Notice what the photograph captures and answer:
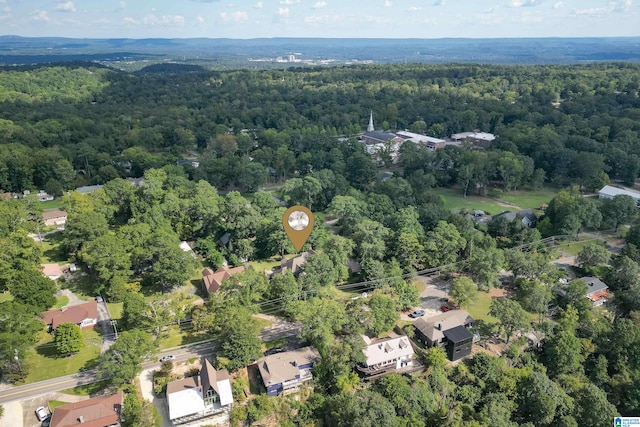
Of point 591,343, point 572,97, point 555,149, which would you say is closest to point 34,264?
point 591,343

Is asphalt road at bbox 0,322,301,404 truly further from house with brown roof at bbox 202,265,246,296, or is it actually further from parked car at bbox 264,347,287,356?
house with brown roof at bbox 202,265,246,296

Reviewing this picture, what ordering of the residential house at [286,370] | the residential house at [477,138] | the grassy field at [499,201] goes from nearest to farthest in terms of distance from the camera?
the residential house at [286,370] → the grassy field at [499,201] → the residential house at [477,138]

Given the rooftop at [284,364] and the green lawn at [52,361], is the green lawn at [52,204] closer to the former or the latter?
the green lawn at [52,361]

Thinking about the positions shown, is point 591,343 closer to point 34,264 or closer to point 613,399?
point 613,399

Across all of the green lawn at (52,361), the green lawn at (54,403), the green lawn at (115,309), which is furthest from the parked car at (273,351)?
the green lawn at (54,403)

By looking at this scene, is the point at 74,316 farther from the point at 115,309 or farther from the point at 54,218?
the point at 54,218

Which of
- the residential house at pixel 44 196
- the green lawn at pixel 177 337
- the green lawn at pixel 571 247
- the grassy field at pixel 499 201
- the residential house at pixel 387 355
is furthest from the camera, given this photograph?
the residential house at pixel 44 196

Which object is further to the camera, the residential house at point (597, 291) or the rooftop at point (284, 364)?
the residential house at point (597, 291)

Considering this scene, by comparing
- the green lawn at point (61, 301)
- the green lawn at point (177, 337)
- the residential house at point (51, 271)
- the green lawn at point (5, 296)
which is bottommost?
the green lawn at point (177, 337)
